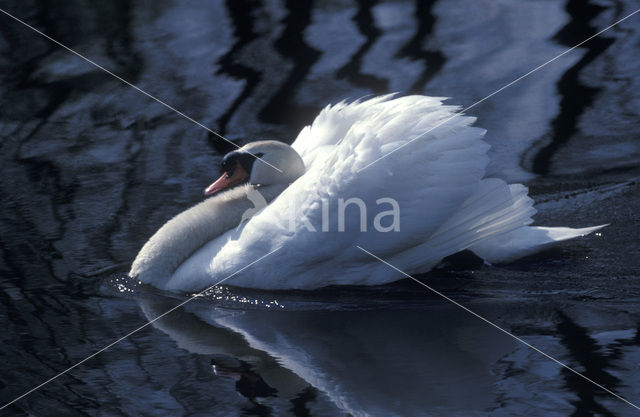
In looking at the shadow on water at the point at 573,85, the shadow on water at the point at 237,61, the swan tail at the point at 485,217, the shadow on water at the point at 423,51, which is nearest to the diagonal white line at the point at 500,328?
the swan tail at the point at 485,217

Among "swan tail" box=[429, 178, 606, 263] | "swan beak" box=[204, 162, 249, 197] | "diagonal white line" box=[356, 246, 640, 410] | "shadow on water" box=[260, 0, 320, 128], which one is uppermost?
"shadow on water" box=[260, 0, 320, 128]

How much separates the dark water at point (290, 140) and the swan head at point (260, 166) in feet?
2.38

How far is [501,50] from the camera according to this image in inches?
398

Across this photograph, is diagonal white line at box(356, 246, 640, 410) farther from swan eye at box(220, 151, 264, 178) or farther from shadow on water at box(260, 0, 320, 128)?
shadow on water at box(260, 0, 320, 128)

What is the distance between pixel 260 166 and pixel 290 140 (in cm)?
224

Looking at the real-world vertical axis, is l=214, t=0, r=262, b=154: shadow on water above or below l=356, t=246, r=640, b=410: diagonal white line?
above

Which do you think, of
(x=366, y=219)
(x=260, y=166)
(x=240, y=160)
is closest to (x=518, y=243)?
(x=366, y=219)

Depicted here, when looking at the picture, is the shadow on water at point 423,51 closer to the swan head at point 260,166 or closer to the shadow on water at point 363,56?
the shadow on water at point 363,56

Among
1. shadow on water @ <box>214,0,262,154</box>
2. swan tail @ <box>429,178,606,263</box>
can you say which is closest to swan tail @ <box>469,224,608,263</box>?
swan tail @ <box>429,178,606,263</box>

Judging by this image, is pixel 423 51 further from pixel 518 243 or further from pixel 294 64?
pixel 518 243

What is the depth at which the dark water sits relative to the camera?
15.3ft

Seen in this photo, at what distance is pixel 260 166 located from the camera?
20.3 feet

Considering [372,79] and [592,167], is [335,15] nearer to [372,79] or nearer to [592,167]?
[372,79]

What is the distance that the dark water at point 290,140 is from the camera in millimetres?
4668
